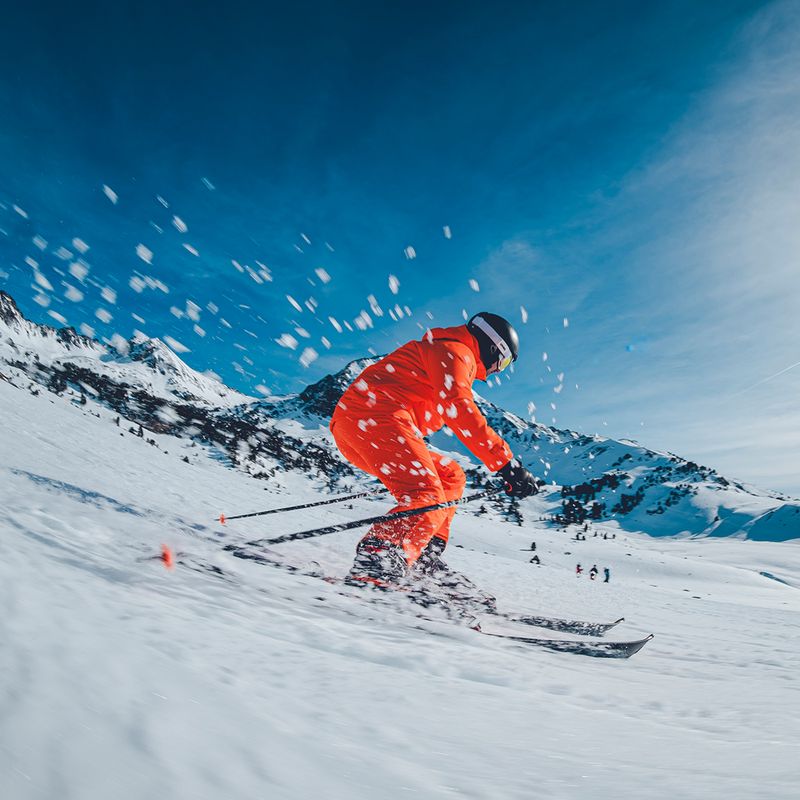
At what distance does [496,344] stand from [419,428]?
4.18 ft

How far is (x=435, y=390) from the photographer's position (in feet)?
14.5

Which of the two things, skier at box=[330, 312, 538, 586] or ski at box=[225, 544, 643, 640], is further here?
skier at box=[330, 312, 538, 586]

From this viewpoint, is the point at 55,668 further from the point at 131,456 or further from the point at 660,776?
the point at 131,456

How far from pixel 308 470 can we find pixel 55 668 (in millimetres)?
44262

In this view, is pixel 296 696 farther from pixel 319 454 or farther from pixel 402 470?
pixel 319 454

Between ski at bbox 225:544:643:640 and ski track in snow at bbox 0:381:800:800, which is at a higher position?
ski at bbox 225:544:643:640

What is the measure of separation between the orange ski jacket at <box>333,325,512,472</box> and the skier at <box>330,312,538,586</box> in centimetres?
1

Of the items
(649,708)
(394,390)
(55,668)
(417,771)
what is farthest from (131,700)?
(394,390)

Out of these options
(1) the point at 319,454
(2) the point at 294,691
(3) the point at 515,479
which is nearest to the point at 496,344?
(3) the point at 515,479

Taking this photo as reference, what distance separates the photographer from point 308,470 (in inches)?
1731

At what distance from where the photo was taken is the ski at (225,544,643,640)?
3738 mm

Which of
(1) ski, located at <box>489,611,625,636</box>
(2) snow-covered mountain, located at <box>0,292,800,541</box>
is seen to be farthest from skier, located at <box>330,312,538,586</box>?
(2) snow-covered mountain, located at <box>0,292,800,541</box>

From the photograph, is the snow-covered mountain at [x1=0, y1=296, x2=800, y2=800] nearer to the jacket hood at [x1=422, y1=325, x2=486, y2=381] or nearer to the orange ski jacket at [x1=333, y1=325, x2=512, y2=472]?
the orange ski jacket at [x1=333, y1=325, x2=512, y2=472]

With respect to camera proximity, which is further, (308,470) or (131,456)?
(308,470)
